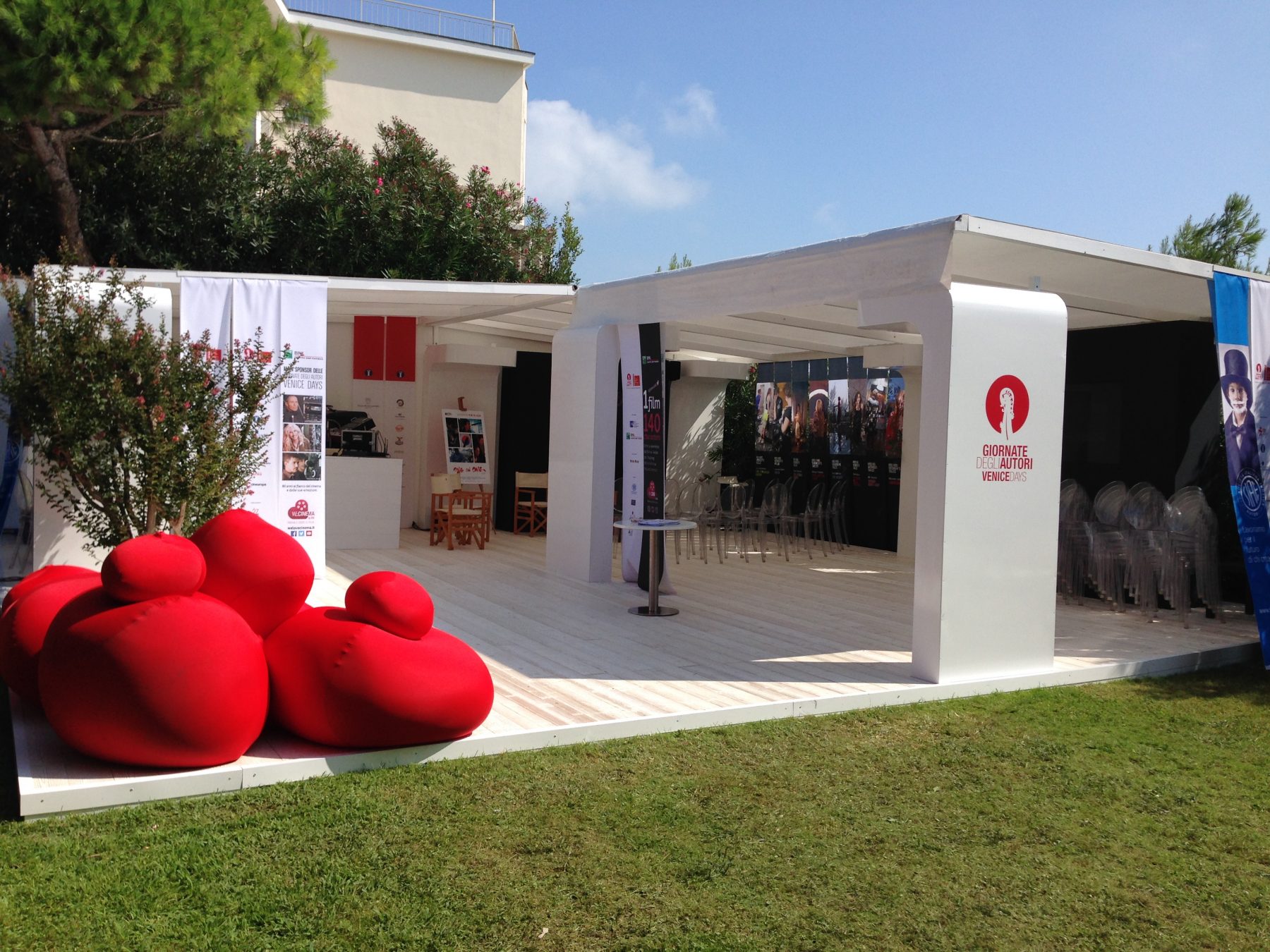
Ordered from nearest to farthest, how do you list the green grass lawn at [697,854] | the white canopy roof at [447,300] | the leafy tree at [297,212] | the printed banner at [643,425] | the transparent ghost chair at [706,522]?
1. the green grass lawn at [697,854]
2. the white canopy roof at [447,300]
3. the printed banner at [643,425]
4. the transparent ghost chair at [706,522]
5. the leafy tree at [297,212]

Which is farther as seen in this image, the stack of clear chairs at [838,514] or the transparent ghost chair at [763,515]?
the stack of clear chairs at [838,514]

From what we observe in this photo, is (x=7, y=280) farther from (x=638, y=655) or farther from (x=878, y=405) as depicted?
(x=878, y=405)

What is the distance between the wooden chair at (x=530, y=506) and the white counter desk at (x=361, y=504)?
2293mm

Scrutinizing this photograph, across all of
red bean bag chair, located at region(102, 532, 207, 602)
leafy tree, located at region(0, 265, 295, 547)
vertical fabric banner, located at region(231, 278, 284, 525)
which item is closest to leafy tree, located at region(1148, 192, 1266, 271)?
vertical fabric banner, located at region(231, 278, 284, 525)

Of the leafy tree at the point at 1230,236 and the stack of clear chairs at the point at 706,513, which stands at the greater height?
the leafy tree at the point at 1230,236

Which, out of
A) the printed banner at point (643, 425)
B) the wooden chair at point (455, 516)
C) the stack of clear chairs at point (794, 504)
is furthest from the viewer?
the stack of clear chairs at point (794, 504)

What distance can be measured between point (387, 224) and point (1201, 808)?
14.6 m

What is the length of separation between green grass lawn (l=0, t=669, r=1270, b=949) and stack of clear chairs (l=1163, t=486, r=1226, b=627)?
3.63 m

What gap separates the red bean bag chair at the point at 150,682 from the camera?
4.25 meters

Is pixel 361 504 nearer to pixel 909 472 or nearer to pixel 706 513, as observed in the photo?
pixel 706 513

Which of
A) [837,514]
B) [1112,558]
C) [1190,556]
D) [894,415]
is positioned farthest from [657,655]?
[894,415]

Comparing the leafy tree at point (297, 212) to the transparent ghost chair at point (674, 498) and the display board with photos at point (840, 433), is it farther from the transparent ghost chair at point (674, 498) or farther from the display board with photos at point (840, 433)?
the display board with photos at point (840, 433)

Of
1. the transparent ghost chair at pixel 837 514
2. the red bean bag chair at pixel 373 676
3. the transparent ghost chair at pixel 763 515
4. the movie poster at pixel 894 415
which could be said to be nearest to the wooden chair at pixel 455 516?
the transparent ghost chair at pixel 763 515

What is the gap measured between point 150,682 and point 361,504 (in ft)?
27.4
